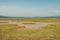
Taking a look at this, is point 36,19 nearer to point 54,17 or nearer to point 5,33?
point 54,17

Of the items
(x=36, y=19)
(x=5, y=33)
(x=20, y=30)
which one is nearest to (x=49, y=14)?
(x=36, y=19)

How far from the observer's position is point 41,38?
1575 mm

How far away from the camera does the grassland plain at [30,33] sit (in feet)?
5.17

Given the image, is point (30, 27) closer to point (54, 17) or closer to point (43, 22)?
point (43, 22)

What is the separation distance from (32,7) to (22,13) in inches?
5.7

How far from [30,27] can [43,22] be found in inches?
6.8

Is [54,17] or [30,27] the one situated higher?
[54,17]

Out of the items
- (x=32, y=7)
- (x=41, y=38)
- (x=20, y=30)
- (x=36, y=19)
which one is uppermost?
(x=32, y=7)

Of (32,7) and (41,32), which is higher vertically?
(32,7)

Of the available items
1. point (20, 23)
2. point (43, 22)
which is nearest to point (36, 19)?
point (43, 22)

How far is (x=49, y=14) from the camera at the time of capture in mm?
1623

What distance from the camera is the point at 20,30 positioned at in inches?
62.7

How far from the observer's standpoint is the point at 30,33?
158 centimetres

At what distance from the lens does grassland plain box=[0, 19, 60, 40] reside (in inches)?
62.1
